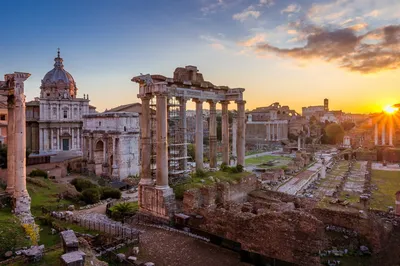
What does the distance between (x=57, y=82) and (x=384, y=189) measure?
136ft

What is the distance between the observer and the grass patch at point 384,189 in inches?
757

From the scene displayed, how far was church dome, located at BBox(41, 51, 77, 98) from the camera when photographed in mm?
44000

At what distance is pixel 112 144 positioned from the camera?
1296 inches

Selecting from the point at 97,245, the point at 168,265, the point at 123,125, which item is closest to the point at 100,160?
the point at 123,125

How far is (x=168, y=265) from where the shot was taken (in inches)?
400

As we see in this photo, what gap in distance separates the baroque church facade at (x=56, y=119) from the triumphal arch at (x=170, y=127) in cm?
2892

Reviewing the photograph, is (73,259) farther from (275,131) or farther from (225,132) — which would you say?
(275,131)

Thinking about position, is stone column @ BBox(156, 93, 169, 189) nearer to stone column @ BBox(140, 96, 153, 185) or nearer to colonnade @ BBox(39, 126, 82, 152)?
stone column @ BBox(140, 96, 153, 185)

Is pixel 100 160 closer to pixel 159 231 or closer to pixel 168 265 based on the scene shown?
pixel 159 231

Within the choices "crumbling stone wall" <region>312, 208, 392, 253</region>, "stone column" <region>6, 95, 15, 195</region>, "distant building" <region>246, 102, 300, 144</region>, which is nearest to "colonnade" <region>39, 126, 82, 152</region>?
"stone column" <region>6, 95, 15, 195</region>

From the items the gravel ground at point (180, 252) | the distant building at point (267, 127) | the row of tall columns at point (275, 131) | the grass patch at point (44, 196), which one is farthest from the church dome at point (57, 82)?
the row of tall columns at point (275, 131)

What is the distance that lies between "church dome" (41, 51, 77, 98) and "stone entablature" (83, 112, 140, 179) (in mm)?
11231

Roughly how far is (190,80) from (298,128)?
274 ft

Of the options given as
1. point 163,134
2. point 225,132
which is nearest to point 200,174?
point 163,134
